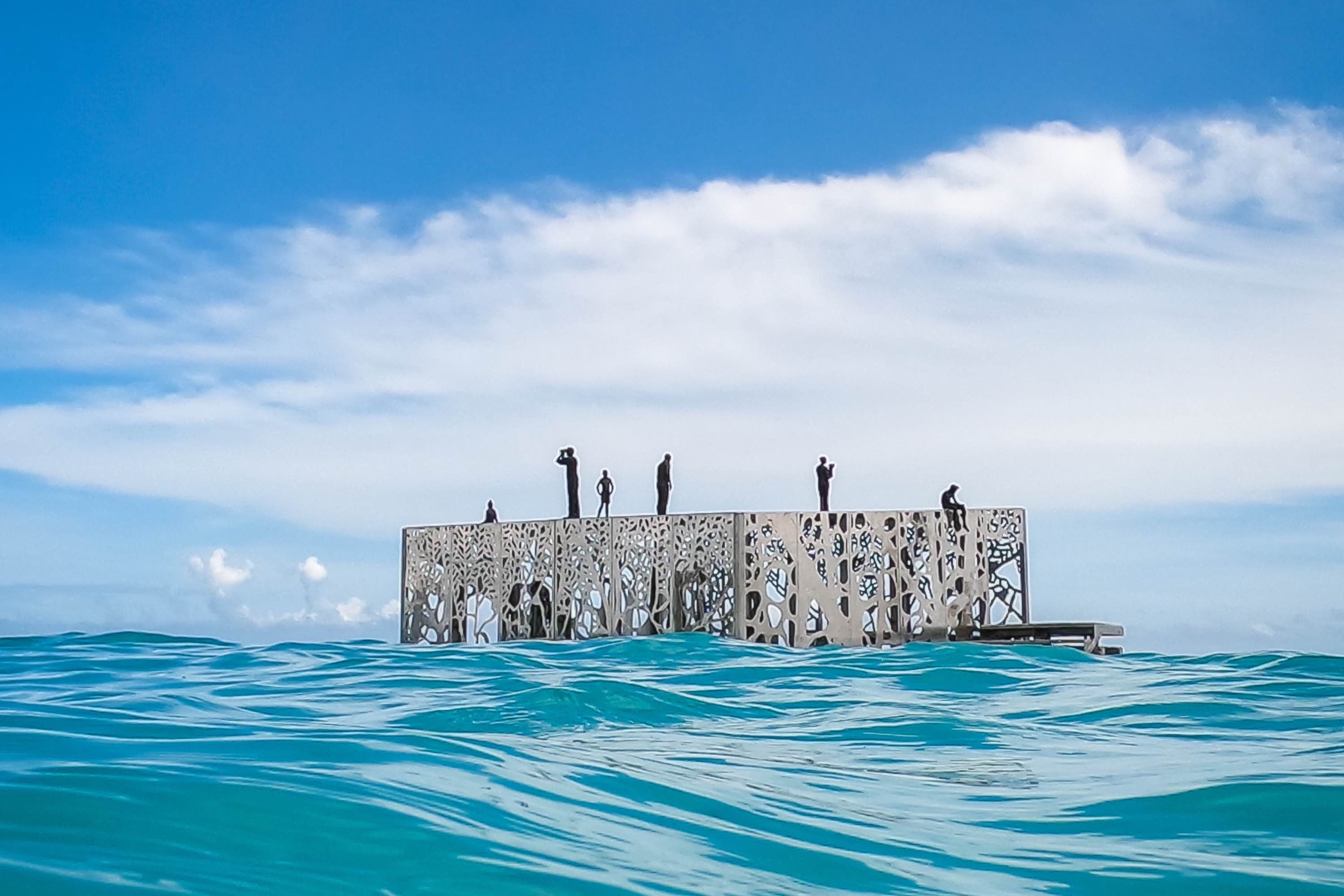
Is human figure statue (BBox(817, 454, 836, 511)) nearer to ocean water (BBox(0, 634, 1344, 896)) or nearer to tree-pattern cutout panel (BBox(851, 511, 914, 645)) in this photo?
tree-pattern cutout panel (BBox(851, 511, 914, 645))

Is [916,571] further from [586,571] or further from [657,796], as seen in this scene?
[657,796]

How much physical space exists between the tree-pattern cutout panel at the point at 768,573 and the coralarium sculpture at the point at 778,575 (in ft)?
0.06

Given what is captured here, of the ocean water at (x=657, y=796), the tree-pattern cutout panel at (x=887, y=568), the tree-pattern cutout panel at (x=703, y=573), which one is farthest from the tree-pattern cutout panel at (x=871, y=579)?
the ocean water at (x=657, y=796)

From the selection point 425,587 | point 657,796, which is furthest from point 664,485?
point 657,796

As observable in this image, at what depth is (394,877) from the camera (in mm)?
2688

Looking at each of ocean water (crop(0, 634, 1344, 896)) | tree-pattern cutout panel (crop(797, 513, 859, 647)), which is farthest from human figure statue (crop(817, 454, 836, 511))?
ocean water (crop(0, 634, 1344, 896))

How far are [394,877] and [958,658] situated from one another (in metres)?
11.0

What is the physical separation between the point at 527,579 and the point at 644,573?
96.3 inches

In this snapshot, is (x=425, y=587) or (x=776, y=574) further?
(x=425, y=587)

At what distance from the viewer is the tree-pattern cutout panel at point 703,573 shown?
18.5 meters

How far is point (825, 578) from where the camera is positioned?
1873cm

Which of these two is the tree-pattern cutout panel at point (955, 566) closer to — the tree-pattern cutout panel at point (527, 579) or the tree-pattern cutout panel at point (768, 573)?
the tree-pattern cutout panel at point (768, 573)

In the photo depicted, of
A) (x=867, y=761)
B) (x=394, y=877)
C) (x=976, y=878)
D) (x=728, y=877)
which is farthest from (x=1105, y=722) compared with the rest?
(x=394, y=877)

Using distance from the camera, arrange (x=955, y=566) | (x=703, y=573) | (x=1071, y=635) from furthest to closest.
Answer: (x=955, y=566), (x=703, y=573), (x=1071, y=635)
